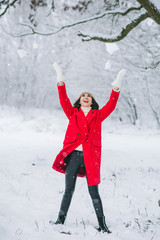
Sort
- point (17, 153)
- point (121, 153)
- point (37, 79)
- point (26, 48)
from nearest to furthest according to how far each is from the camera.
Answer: point (17, 153), point (121, 153), point (26, 48), point (37, 79)

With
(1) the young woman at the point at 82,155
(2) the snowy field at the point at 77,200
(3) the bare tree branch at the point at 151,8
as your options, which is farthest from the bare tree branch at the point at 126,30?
(2) the snowy field at the point at 77,200

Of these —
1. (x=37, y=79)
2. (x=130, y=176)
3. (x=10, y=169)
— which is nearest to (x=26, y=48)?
(x=37, y=79)

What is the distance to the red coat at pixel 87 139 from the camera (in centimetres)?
296

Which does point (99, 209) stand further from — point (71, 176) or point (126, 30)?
point (126, 30)

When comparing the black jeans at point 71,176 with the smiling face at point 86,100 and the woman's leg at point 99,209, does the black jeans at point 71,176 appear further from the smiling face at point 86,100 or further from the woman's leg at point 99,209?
the smiling face at point 86,100

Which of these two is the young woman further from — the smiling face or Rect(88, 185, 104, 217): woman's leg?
the smiling face

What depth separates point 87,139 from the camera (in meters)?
3.02

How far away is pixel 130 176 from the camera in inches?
222

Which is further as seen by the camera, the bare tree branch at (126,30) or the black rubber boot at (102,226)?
the bare tree branch at (126,30)

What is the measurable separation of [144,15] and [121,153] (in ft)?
17.5

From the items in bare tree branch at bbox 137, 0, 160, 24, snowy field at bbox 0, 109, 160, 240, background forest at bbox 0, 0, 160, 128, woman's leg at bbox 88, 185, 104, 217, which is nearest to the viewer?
snowy field at bbox 0, 109, 160, 240

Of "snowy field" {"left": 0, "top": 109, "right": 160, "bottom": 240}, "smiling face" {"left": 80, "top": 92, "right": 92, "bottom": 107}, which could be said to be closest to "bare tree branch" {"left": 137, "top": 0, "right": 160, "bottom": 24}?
"smiling face" {"left": 80, "top": 92, "right": 92, "bottom": 107}

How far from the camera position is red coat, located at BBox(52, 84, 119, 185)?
9.70ft

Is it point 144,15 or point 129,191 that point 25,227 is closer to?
point 129,191
